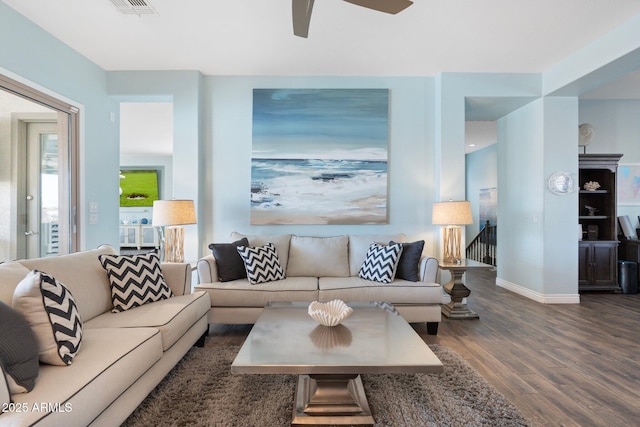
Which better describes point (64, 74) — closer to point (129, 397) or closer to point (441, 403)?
point (129, 397)

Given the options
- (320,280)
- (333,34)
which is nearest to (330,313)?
(320,280)

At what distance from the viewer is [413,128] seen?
404cm

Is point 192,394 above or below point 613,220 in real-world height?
below

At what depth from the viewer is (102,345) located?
163 centimetres

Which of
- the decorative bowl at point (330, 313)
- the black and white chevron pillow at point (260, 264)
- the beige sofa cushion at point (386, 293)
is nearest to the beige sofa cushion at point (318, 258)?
the black and white chevron pillow at point (260, 264)

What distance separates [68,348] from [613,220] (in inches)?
242

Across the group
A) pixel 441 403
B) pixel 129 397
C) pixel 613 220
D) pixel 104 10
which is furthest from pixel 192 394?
pixel 613 220

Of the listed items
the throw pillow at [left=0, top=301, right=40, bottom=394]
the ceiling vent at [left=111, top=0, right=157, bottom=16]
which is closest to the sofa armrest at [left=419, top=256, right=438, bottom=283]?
the throw pillow at [left=0, top=301, right=40, bottom=394]

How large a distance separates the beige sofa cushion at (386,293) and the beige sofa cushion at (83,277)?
1.64 meters

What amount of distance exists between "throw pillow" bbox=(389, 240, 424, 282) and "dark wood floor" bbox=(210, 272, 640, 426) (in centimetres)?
52

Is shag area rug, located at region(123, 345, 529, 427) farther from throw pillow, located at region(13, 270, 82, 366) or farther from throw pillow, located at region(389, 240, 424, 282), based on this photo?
throw pillow, located at region(389, 240, 424, 282)

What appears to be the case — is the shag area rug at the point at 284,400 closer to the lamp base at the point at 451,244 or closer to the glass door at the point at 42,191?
the lamp base at the point at 451,244

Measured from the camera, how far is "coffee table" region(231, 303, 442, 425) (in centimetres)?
151

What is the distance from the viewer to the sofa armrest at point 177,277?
2695mm
